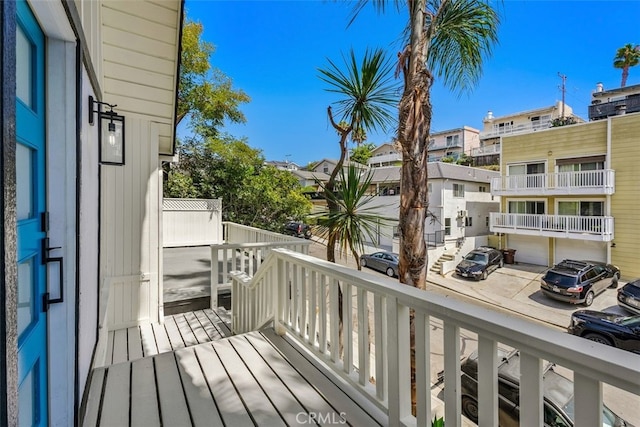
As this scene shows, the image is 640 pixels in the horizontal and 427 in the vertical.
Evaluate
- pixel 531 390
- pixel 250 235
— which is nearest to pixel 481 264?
pixel 250 235

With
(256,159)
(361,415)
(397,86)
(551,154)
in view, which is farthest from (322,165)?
(361,415)

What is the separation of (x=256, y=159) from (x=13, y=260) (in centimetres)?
1108

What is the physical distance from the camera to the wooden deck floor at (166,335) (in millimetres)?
3006

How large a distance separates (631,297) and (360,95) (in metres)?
5.80

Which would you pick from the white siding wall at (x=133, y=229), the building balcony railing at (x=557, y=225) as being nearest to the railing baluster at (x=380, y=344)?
the white siding wall at (x=133, y=229)

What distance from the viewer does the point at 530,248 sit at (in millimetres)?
12203

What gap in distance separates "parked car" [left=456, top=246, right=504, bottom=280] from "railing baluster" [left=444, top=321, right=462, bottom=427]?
11574 millimetres

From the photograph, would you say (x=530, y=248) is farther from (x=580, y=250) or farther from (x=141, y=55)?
(x=141, y=55)

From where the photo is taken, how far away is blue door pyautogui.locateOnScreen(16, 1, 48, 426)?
3.05ft

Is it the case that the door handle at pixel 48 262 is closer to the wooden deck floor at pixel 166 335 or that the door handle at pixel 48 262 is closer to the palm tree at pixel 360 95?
the wooden deck floor at pixel 166 335

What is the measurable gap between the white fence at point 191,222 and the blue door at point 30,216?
8.05 metres

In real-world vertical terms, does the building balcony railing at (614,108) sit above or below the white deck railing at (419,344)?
above

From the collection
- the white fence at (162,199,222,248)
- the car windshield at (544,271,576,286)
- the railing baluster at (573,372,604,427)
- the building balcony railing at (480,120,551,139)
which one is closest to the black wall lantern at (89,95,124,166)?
the railing baluster at (573,372,604,427)

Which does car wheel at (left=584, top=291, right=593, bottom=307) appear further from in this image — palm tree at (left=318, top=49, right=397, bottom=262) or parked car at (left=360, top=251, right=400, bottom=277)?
palm tree at (left=318, top=49, right=397, bottom=262)
